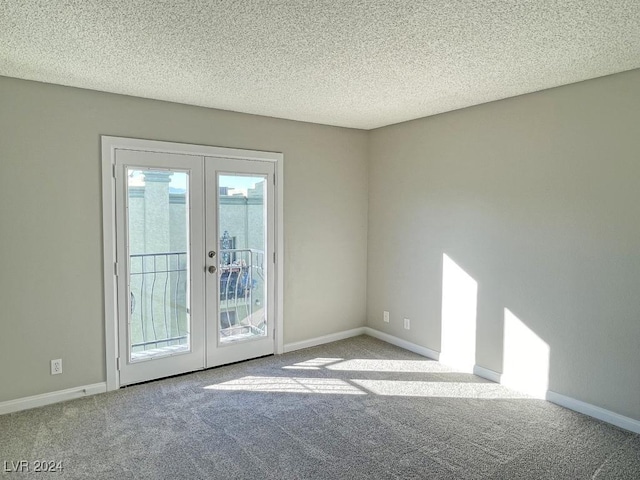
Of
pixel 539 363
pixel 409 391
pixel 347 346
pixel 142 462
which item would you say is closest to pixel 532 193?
pixel 539 363

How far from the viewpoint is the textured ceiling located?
2055 mm

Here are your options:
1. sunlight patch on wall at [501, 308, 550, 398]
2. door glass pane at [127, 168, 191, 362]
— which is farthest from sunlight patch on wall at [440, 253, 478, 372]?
door glass pane at [127, 168, 191, 362]

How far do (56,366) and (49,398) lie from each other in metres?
0.24

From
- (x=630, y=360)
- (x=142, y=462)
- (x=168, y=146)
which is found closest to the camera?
(x=142, y=462)

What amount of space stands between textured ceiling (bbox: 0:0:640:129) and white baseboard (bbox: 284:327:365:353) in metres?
2.57

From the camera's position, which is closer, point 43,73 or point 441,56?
point 441,56

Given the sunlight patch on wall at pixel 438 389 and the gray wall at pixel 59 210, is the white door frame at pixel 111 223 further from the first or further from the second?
the sunlight patch on wall at pixel 438 389

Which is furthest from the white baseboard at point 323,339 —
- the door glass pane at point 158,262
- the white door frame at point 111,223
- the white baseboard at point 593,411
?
the white baseboard at point 593,411

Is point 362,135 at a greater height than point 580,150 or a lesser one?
greater

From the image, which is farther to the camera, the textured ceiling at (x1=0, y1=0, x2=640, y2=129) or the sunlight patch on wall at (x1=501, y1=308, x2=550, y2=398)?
the sunlight patch on wall at (x1=501, y1=308, x2=550, y2=398)

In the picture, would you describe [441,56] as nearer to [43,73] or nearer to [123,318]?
[43,73]

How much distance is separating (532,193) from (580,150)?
0.47 meters

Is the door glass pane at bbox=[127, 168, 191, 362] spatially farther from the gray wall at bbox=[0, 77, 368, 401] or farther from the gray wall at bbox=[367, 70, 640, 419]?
the gray wall at bbox=[367, 70, 640, 419]

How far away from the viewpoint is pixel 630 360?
2979mm
